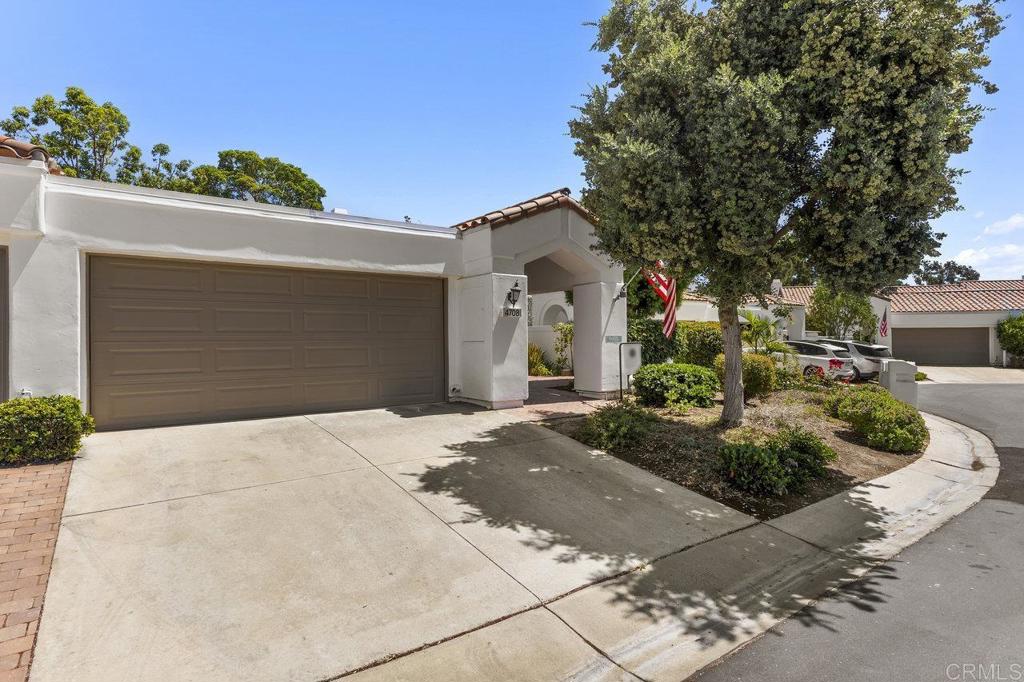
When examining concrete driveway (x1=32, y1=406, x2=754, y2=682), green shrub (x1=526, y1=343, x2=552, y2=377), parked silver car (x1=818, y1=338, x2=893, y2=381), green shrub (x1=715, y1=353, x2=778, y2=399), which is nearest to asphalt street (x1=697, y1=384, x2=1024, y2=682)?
concrete driveway (x1=32, y1=406, x2=754, y2=682)

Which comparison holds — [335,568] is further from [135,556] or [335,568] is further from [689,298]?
[689,298]

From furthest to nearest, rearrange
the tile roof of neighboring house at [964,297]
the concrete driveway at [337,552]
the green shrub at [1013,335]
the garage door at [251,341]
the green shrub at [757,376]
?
the tile roof of neighboring house at [964,297] < the green shrub at [1013,335] < the green shrub at [757,376] < the garage door at [251,341] < the concrete driveway at [337,552]

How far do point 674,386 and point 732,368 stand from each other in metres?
1.78

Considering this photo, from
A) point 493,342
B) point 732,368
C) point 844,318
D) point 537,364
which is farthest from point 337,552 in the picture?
point 844,318

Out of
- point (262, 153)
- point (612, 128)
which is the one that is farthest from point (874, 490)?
point (262, 153)

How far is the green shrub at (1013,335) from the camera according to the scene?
2480cm

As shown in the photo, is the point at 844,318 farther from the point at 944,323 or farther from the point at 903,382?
the point at 903,382

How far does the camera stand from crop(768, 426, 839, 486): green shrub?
644 centimetres

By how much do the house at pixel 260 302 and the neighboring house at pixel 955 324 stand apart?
86.2ft

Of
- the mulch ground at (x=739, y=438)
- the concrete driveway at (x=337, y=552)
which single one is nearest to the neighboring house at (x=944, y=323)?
the mulch ground at (x=739, y=438)

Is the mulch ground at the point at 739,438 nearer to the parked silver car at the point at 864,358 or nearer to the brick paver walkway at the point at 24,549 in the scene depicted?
the brick paver walkway at the point at 24,549

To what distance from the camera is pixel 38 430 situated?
5910 millimetres

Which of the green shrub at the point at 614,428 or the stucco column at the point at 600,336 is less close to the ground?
the stucco column at the point at 600,336

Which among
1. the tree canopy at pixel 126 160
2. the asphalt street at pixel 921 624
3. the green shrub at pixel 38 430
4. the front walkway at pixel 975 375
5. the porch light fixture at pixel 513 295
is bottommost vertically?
the asphalt street at pixel 921 624
